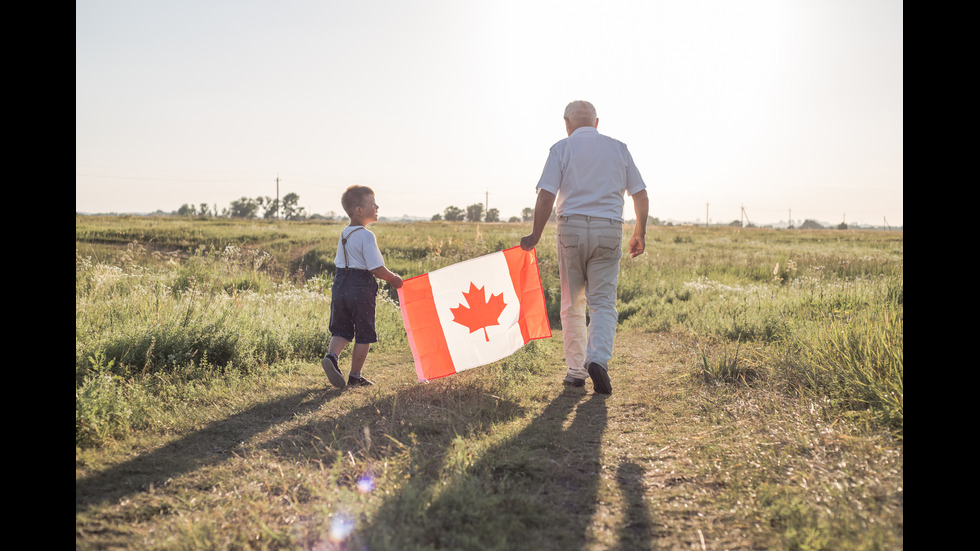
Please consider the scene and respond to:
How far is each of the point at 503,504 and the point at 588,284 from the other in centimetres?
268

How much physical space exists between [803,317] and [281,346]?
20.0 feet

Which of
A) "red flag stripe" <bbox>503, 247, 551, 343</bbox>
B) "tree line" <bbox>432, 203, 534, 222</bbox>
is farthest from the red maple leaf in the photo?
"tree line" <bbox>432, 203, 534, 222</bbox>

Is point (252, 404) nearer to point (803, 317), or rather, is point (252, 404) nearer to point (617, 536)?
point (617, 536)

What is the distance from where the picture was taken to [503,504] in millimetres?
2555

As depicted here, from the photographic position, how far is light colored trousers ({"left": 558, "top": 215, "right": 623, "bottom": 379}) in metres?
4.68

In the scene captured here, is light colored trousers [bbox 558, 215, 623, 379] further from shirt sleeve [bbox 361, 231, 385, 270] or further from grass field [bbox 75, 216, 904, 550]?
shirt sleeve [bbox 361, 231, 385, 270]

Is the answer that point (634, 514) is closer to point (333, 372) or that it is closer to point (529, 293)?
point (333, 372)

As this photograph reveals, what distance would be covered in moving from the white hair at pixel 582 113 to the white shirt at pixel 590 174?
9 cm

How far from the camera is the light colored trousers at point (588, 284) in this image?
468 cm

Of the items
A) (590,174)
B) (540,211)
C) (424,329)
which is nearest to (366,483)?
(424,329)

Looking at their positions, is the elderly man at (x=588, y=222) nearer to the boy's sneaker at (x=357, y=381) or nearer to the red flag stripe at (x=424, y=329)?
the red flag stripe at (x=424, y=329)

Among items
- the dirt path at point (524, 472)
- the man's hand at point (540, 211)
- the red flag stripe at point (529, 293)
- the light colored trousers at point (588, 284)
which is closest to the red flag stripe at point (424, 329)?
the dirt path at point (524, 472)

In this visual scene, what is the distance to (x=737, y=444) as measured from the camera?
3277 mm

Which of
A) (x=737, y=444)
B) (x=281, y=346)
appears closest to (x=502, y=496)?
(x=737, y=444)
